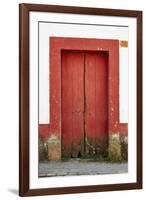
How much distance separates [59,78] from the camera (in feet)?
5.21

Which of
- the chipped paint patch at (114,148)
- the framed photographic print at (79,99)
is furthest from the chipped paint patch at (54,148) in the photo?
the chipped paint patch at (114,148)

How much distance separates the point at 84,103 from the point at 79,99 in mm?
20

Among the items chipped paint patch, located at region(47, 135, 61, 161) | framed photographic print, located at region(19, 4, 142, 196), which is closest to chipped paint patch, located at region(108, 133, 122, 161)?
framed photographic print, located at region(19, 4, 142, 196)

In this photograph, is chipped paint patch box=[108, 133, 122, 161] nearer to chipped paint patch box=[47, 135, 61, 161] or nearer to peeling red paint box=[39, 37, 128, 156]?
peeling red paint box=[39, 37, 128, 156]

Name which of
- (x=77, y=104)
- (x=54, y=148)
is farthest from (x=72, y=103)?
(x=54, y=148)

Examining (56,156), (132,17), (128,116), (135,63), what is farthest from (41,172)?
(132,17)

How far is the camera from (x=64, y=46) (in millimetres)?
1591

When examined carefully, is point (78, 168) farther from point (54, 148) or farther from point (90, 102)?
point (90, 102)

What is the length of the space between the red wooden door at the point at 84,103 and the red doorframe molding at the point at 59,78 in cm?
2

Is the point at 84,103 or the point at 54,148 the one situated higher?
the point at 84,103

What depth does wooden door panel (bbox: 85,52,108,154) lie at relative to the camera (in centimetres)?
162

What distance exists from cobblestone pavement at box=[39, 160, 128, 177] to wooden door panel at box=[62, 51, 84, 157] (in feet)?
0.10

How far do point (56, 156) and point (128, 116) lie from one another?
264 millimetres

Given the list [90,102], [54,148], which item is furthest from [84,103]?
[54,148]
